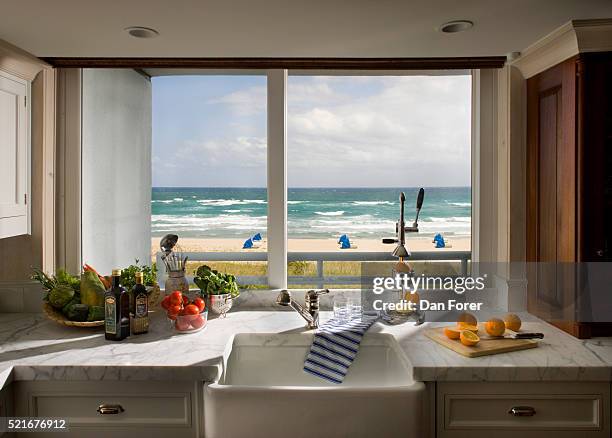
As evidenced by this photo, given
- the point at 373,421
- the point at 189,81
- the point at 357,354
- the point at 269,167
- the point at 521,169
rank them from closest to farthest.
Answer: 1. the point at 373,421
2. the point at 357,354
3. the point at 521,169
4. the point at 269,167
5. the point at 189,81

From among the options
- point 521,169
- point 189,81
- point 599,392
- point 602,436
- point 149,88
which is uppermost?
point 189,81

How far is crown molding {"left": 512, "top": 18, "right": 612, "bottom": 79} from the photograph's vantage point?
1819 millimetres

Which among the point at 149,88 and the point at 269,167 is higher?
the point at 149,88

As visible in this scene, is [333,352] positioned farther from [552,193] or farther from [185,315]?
[552,193]

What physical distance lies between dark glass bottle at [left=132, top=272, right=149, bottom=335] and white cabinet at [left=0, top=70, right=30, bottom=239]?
607mm

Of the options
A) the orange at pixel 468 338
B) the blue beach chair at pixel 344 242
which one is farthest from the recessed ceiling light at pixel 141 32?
the blue beach chair at pixel 344 242

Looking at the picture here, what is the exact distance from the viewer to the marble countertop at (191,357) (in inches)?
65.5

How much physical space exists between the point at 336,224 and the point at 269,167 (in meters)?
5.93

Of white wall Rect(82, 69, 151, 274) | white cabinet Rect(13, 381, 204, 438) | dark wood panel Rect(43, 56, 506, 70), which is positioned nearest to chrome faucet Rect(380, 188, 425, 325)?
dark wood panel Rect(43, 56, 506, 70)

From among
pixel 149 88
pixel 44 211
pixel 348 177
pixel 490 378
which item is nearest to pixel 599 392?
pixel 490 378

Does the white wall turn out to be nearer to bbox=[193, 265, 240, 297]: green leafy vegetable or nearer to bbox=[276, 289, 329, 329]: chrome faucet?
bbox=[193, 265, 240, 297]: green leafy vegetable

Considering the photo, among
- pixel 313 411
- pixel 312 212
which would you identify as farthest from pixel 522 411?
pixel 312 212

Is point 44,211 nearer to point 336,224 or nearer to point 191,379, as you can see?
point 191,379

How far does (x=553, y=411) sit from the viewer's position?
1684 mm
